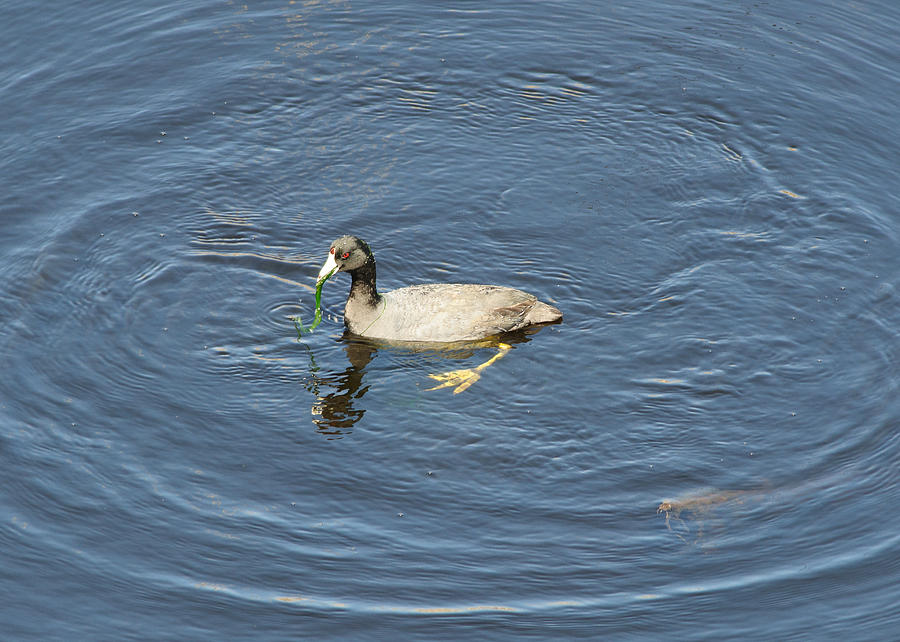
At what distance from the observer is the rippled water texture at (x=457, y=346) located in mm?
9719

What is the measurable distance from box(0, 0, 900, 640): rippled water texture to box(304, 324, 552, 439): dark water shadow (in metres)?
0.04

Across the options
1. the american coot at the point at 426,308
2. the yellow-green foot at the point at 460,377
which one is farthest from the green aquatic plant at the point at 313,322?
the yellow-green foot at the point at 460,377

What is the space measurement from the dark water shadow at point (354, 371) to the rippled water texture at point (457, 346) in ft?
0.13

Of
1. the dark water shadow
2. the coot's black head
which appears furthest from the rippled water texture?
the coot's black head

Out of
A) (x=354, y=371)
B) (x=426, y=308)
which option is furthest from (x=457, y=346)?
(x=354, y=371)

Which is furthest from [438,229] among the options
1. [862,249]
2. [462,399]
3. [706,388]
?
[862,249]

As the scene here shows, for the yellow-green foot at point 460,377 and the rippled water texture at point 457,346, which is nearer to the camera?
the rippled water texture at point 457,346

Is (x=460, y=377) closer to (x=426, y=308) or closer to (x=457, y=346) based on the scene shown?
→ (x=457, y=346)

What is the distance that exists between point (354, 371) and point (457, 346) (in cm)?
119

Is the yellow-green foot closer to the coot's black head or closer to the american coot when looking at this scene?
the american coot

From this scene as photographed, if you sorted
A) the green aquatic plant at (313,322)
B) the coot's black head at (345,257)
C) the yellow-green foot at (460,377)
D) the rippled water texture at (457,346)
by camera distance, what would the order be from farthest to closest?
the green aquatic plant at (313,322) < the coot's black head at (345,257) < the yellow-green foot at (460,377) < the rippled water texture at (457,346)

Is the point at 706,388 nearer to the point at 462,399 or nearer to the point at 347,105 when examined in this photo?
the point at 462,399

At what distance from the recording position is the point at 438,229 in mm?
13867

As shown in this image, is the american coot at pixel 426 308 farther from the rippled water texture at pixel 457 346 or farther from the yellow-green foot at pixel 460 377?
the yellow-green foot at pixel 460 377
